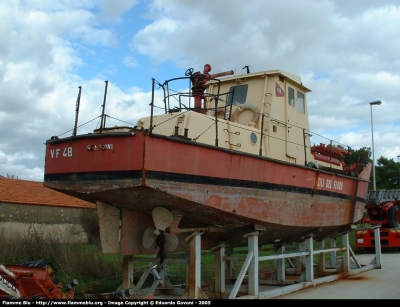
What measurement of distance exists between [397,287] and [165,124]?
5.67 metres

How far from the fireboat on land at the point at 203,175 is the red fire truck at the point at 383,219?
7.53 m

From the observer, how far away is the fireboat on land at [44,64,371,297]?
618 centimetres

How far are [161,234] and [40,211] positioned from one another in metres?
18.5

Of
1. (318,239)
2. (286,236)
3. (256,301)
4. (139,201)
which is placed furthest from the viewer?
(318,239)

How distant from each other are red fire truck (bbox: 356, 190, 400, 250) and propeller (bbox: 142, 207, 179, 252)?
11.7 meters

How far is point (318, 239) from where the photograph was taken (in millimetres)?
11297

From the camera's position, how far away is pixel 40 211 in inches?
923

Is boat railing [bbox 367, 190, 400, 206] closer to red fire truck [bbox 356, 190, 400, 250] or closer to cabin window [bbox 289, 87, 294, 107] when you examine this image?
red fire truck [bbox 356, 190, 400, 250]

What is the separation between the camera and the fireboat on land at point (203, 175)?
618 cm

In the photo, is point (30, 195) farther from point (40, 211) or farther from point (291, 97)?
point (291, 97)

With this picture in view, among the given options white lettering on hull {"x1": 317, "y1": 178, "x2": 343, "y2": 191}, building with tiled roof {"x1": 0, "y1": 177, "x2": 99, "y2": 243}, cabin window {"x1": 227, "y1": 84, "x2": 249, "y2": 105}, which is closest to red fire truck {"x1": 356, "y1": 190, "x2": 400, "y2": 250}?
white lettering on hull {"x1": 317, "y1": 178, "x2": 343, "y2": 191}

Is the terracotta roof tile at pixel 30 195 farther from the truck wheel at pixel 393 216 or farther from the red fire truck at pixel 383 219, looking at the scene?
the truck wheel at pixel 393 216

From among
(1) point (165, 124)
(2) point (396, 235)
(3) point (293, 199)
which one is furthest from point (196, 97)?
(2) point (396, 235)

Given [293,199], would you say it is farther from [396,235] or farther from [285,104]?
[396,235]
